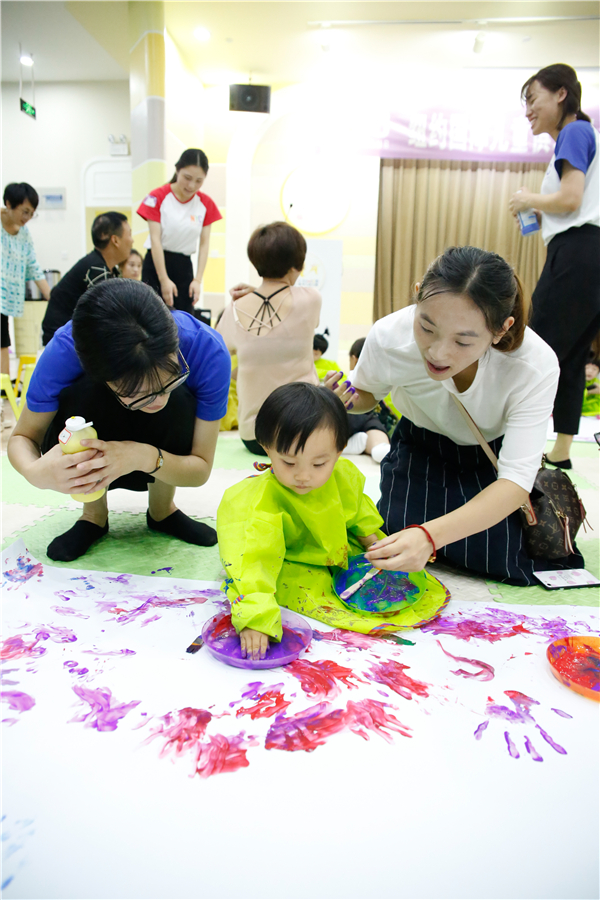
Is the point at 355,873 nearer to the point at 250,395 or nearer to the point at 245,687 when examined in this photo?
the point at 245,687

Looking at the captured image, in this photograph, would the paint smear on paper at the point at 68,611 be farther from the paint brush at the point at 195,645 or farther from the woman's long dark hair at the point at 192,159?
the woman's long dark hair at the point at 192,159

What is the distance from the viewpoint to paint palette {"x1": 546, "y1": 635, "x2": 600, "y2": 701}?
3.06 ft

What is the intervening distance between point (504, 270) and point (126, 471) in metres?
0.80

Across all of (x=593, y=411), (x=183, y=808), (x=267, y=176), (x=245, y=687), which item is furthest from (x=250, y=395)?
(x=267, y=176)

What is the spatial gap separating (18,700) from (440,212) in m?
5.68

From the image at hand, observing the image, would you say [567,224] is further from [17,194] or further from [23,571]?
[17,194]

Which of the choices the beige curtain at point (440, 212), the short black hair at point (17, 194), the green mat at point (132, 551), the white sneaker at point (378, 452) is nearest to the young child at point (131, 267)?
the short black hair at point (17, 194)

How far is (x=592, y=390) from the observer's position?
351cm

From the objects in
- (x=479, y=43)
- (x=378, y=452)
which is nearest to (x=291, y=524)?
(x=378, y=452)

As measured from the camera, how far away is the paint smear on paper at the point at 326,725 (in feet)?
2.63

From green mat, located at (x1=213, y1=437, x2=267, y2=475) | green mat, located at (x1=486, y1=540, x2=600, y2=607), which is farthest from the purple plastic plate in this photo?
green mat, located at (x1=213, y1=437, x2=267, y2=475)

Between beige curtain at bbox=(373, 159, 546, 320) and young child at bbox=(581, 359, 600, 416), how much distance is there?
2244 millimetres

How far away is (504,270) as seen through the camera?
104 centimetres

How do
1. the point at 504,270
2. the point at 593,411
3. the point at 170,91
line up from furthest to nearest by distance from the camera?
the point at 170,91 < the point at 593,411 < the point at 504,270
